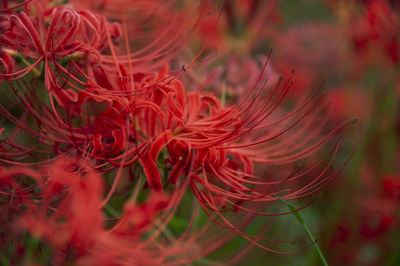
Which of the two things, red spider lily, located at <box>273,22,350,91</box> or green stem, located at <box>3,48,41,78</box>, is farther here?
red spider lily, located at <box>273,22,350,91</box>

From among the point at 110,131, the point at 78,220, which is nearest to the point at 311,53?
the point at 110,131

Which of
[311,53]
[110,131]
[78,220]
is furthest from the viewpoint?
[311,53]

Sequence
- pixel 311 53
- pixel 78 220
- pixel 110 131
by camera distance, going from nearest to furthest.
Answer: pixel 78 220 < pixel 110 131 < pixel 311 53

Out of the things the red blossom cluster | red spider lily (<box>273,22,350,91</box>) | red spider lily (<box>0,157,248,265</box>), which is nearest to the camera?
red spider lily (<box>0,157,248,265</box>)

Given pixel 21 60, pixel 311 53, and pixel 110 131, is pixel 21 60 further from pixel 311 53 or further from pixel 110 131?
pixel 311 53

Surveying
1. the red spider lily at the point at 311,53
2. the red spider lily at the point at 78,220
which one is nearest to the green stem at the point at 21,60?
the red spider lily at the point at 78,220

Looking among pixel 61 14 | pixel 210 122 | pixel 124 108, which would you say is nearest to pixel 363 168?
pixel 210 122

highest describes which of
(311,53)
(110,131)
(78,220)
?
(311,53)

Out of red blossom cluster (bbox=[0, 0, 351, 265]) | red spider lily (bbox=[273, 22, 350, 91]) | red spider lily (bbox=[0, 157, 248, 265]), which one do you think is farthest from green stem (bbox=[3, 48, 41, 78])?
red spider lily (bbox=[273, 22, 350, 91])

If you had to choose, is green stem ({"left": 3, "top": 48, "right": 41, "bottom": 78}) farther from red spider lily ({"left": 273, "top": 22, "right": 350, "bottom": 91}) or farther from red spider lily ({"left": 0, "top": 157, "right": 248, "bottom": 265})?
red spider lily ({"left": 273, "top": 22, "right": 350, "bottom": 91})

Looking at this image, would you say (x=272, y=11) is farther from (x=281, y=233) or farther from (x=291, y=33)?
(x=281, y=233)

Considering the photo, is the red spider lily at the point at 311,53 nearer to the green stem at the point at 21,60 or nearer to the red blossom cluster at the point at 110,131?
the red blossom cluster at the point at 110,131
